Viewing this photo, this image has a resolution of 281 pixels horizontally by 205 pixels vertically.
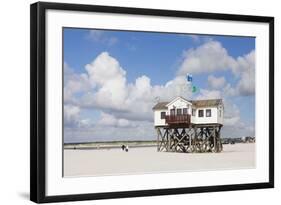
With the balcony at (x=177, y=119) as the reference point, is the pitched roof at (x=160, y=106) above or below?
above

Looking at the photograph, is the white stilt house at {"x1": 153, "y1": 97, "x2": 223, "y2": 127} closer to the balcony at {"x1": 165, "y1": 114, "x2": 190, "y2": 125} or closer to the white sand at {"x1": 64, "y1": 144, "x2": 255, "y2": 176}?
the balcony at {"x1": 165, "y1": 114, "x2": 190, "y2": 125}

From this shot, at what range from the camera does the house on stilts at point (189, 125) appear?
4.34 metres

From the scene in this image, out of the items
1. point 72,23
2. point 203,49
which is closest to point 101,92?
point 72,23

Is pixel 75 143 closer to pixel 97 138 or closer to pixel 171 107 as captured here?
pixel 97 138

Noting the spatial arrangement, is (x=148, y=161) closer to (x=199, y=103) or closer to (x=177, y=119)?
(x=177, y=119)

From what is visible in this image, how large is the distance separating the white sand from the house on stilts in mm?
49

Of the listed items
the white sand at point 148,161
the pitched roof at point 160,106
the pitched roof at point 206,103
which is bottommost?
the white sand at point 148,161

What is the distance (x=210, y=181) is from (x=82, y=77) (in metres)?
1.01

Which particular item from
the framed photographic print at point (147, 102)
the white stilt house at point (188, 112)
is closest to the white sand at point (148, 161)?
→ the framed photographic print at point (147, 102)

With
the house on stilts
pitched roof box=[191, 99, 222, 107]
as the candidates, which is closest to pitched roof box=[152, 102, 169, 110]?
the house on stilts

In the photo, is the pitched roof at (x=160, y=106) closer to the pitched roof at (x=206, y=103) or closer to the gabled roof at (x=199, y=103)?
the gabled roof at (x=199, y=103)

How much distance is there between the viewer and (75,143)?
4.09 m

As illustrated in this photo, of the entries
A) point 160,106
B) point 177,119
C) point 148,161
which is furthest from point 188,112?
point 148,161

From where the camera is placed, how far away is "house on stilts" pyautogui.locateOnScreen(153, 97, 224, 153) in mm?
4344
